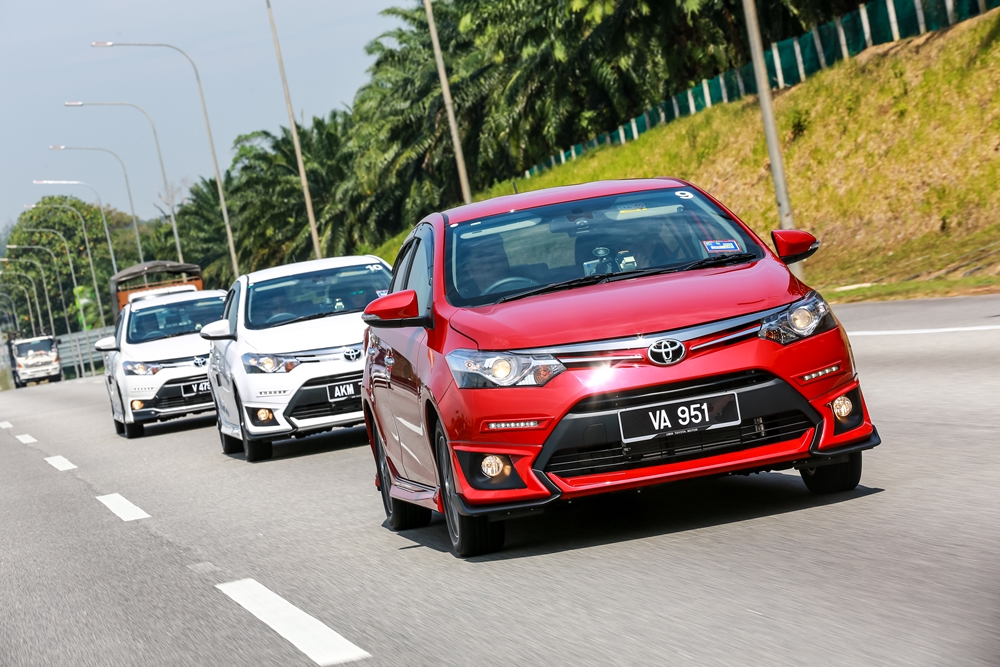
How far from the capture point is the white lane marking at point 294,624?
17.0 ft

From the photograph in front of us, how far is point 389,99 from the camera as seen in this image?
56.5 meters

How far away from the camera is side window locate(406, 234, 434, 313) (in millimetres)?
7191

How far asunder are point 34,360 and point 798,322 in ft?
235

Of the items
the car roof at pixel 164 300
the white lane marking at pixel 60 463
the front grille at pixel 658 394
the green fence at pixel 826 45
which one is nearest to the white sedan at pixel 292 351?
the white lane marking at pixel 60 463

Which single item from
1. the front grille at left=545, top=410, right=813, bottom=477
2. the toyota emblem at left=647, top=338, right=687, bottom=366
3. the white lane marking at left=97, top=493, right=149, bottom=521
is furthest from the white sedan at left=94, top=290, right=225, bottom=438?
the toyota emblem at left=647, top=338, right=687, bottom=366

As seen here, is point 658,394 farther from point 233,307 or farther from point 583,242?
point 233,307

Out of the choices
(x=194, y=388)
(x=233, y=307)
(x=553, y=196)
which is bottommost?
(x=194, y=388)

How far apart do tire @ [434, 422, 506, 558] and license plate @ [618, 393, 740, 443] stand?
3.04 ft

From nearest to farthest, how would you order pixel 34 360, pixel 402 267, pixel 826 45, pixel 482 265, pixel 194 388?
pixel 482 265
pixel 402 267
pixel 194 388
pixel 826 45
pixel 34 360

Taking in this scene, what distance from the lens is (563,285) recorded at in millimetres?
6754

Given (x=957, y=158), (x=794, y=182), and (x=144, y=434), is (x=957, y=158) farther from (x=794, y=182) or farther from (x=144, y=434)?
(x=144, y=434)

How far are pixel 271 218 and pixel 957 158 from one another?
4571 cm

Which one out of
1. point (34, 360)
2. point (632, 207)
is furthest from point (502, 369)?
point (34, 360)

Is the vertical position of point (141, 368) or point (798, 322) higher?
→ point (798, 322)
